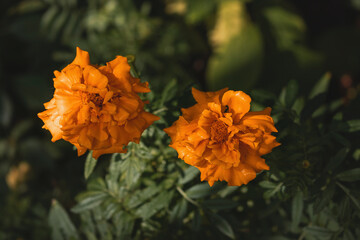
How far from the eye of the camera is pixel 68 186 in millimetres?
1861

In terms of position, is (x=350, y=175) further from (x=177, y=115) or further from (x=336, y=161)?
(x=177, y=115)

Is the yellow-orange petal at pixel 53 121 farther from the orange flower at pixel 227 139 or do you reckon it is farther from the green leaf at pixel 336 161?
the green leaf at pixel 336 161

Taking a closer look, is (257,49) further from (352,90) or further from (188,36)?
(352,90)

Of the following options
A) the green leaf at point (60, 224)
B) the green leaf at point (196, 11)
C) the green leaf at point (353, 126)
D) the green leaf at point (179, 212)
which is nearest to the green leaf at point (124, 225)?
the green leaf at point (179, 212)

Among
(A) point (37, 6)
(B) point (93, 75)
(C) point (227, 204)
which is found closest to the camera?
(B) point (93, 75)

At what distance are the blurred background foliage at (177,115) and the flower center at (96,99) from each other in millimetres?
210

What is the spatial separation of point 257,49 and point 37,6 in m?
1.48

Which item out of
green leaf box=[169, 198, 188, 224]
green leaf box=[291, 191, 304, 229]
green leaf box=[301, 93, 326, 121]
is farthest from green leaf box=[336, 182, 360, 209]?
green leaf box=[169, 198, 188, 224]

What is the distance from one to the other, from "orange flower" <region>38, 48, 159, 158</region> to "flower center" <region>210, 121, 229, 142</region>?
6.7 inches

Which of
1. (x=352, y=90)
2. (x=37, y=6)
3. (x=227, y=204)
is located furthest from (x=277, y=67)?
(x=37, y=6)

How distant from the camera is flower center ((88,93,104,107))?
2.63 feet

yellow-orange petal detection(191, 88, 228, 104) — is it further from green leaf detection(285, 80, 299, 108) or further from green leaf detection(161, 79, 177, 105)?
green leaf detection(285, 80, 299, 108)

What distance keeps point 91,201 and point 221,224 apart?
0.44m

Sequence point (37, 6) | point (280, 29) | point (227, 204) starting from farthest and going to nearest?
point (280, 29) → point (37, 6) → point (227, 204)
